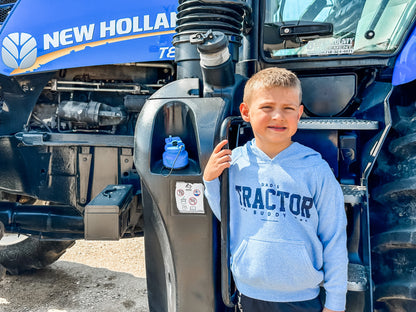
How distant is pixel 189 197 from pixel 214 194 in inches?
5.1

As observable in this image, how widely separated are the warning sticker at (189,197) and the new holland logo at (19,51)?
1.67 meters

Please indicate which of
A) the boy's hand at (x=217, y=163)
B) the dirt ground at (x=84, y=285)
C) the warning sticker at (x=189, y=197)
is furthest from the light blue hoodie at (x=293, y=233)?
the dirt ground at (x=84, y=285)

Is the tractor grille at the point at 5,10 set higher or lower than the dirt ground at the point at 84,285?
higher

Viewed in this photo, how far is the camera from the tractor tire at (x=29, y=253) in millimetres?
3195

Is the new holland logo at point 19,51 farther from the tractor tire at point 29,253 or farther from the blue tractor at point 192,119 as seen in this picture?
the tractor tire at point 29,253

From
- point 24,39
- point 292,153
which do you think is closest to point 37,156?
point 24,39

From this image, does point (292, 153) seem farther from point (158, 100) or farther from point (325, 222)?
point (158, 100)

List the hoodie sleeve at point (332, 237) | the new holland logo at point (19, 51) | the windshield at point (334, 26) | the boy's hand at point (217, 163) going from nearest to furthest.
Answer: the hoodie sleeve at point (332, 237) → the boy's hand at point (217, 163) → the windshield at point (334, 26) → the new holland logo at point (19, 51)

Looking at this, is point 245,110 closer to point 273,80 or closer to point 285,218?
point 273,80

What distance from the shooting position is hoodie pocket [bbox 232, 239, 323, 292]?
1.13 metres

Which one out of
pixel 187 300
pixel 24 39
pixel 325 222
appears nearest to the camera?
pixel 325 222

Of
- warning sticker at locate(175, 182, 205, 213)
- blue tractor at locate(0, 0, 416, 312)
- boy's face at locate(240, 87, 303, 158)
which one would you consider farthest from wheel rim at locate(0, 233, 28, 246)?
boy's face at locate(240, 87, 303, 158)

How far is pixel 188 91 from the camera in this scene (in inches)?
59.6

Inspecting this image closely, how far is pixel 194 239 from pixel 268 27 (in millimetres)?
1040
